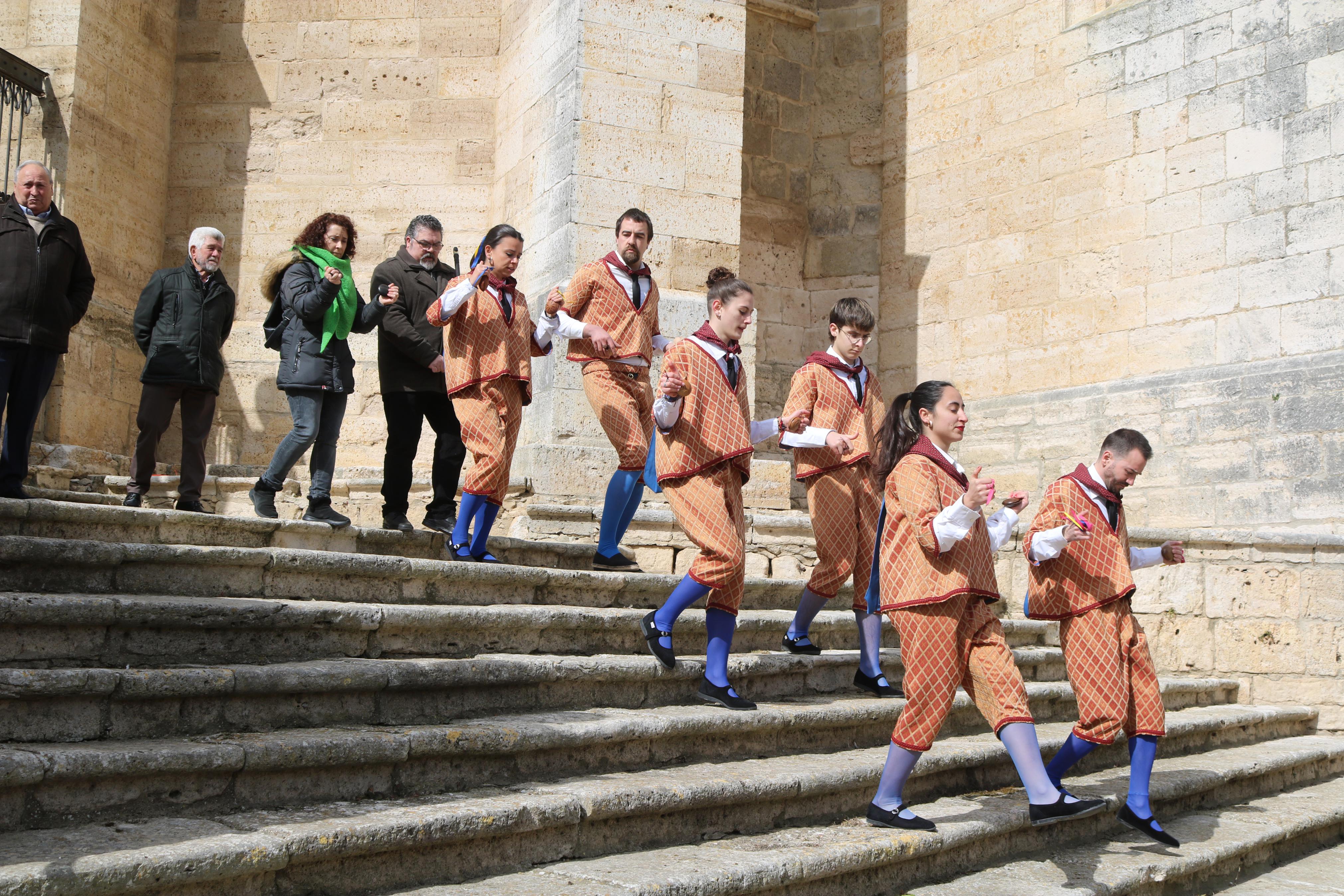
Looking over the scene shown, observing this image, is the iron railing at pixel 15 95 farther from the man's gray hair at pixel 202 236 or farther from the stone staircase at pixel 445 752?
the stone staircase at pixel 445 752

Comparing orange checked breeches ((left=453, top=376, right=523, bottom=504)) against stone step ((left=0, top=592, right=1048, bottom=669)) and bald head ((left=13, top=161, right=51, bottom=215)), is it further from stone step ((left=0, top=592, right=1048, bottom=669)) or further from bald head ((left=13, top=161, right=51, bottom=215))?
bald head ((left=13, top=161, right=51, bottom=215))

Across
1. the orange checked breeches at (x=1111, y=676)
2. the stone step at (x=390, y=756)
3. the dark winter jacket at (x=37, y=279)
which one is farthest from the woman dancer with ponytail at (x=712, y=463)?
the dark winter jacket at (x=37, y=279)

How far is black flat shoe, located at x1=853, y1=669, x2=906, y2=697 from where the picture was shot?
18.0 ft

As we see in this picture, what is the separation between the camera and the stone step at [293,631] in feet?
12.2

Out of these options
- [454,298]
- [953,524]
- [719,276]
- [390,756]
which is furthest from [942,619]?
[454,298]

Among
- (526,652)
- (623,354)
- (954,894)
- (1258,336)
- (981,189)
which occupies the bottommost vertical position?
(954,894)

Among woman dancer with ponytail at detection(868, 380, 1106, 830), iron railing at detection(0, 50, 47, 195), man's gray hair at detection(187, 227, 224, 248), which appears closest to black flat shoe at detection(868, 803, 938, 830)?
woman dancer with ponytail at detection(868, 380, 1106, 830)

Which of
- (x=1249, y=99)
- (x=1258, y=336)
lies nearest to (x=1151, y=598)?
(x=1258, y=336)

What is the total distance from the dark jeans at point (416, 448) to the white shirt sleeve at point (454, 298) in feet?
2.14

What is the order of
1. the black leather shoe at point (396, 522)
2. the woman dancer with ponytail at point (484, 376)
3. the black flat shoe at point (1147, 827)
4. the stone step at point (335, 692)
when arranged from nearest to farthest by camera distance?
the stone step at point (335, 692), the black flat shoe at point (1147, 827), the woman dancer with ponytail at point (484, 376), the black leather shoe at point (396, 522)

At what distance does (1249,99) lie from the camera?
29.1ft

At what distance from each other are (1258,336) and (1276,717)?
9.50 ft

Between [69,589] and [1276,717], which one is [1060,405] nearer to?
[1276,717]

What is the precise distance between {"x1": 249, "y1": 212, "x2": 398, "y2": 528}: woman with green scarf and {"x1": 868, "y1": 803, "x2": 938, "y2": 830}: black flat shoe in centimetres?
285
